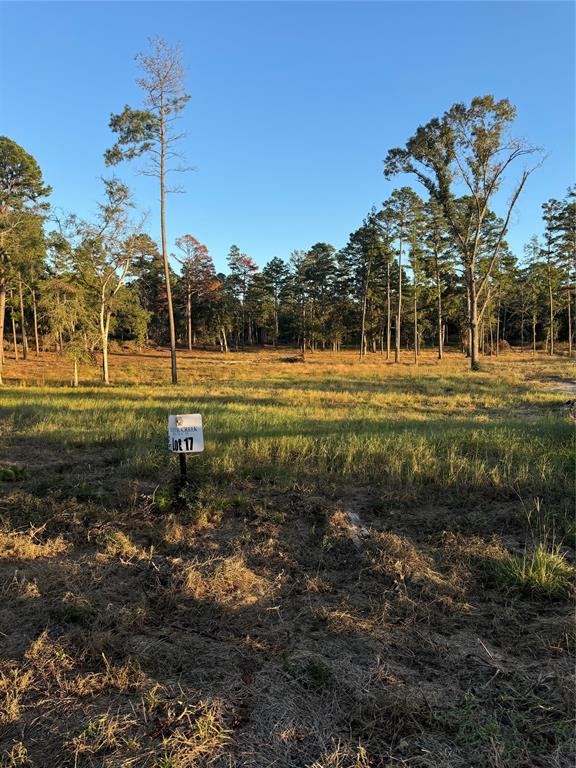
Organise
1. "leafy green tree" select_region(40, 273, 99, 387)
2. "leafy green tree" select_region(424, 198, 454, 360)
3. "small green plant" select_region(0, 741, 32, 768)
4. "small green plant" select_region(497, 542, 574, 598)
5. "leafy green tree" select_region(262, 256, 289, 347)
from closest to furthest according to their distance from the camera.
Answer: "small green plant" select_region(0, 741, 32, 768) < "small green plant" select_region(497, 542, 574, 598) < "leafy green tree" select_region(40, 273, 99, 387) < "leafy green tree" select_region(424, 198, 454, 360) < "leafy green tree" select_region(262, 256, 289, 347)

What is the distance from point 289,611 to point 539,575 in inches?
72.5

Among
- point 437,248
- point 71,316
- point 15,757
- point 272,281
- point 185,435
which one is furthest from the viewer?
point 272,281

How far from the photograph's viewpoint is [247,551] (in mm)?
3873

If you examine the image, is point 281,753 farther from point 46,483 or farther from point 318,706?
point 46,483

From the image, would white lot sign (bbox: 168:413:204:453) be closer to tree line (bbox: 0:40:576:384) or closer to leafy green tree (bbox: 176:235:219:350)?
tree line (bbox: 0:40:576:384)

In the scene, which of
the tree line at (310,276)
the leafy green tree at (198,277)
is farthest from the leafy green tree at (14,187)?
the leafy green tree at (198,277)

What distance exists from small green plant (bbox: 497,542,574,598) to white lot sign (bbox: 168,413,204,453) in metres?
2.93

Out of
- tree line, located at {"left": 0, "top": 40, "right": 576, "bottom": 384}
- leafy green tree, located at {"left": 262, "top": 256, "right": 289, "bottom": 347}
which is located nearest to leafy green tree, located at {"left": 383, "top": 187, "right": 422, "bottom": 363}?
tree line, located at {"left": 0, "top": 40, "right": 576, "bottom": 384}

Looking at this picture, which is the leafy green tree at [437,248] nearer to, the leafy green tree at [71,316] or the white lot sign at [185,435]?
the leafy green tree at [71,316]

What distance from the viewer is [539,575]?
3271mm

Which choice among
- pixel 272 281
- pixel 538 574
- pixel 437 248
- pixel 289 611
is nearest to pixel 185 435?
pixel 289 611

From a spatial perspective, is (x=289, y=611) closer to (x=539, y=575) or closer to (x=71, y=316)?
(x=539, y=575)

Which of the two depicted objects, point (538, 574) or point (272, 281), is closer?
point (538, 574)

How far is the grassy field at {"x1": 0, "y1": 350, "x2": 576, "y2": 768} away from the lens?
Result: 203 centimetres
